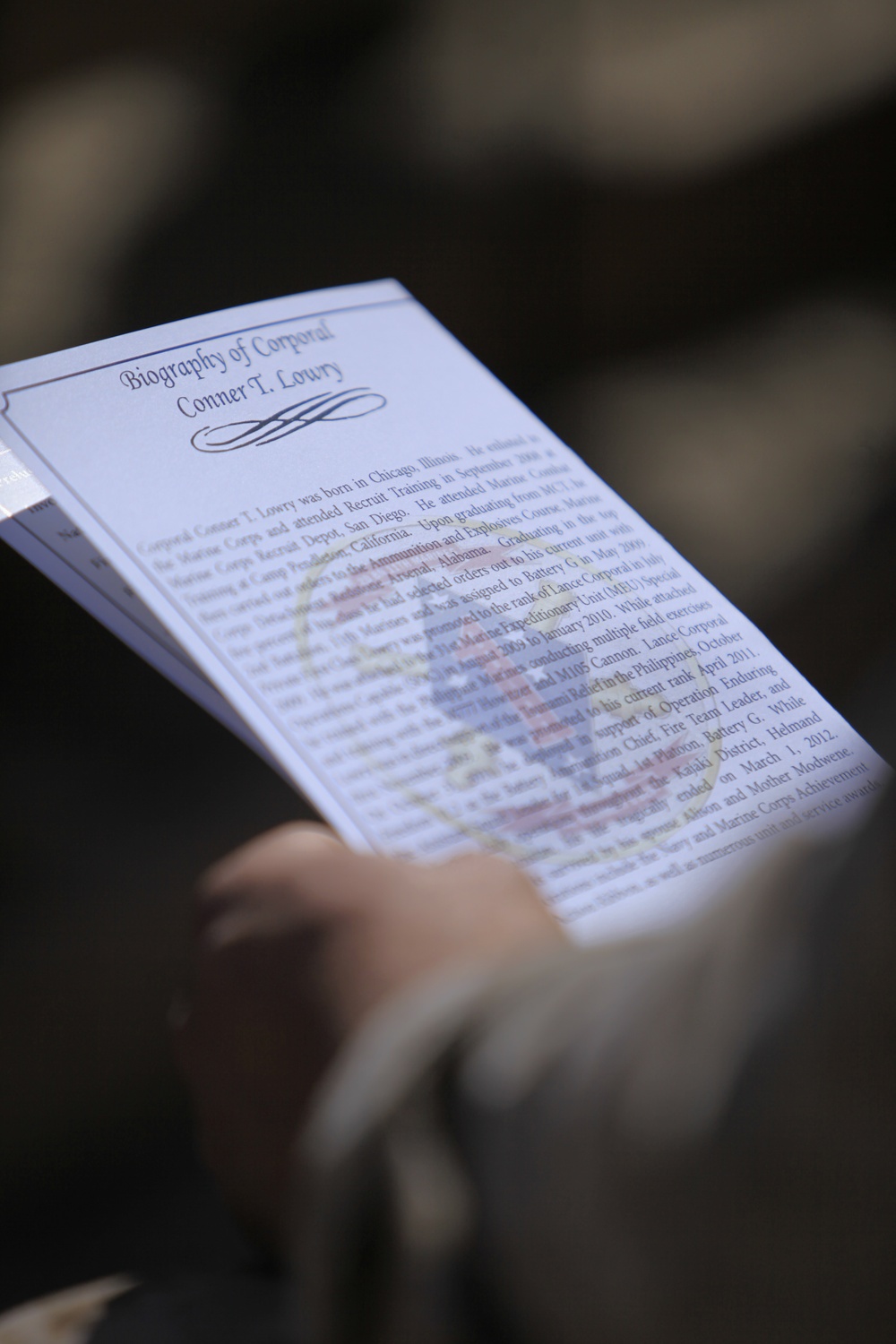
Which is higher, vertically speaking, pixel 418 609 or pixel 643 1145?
pixel 418 609

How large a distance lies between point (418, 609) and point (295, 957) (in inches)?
6.4

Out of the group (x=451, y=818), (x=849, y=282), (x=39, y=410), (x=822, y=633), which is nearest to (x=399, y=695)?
→ (x=451, y=818)

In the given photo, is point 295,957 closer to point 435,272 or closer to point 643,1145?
point 643,1145

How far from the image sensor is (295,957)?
34 centimetres

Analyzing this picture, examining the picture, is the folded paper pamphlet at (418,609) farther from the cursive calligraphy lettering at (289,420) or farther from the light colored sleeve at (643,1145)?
the light colored sleeve at (643,1145)

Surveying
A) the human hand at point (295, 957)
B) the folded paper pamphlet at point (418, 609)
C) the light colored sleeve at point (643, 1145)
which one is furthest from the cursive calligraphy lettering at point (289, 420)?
the light colored sleeve at point (643, 1145)

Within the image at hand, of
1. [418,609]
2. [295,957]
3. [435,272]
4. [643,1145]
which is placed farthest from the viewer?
[435,272]

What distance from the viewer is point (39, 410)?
0.48 m

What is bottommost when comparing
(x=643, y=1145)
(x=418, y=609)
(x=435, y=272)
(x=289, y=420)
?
(x=643, y=1145)

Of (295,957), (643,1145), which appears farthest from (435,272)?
(643,1145)

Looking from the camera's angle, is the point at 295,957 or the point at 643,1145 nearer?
the point at 643,1145

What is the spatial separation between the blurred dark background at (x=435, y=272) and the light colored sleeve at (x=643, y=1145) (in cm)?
48

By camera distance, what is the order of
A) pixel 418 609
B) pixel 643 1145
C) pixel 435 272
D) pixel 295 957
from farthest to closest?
1. pixel 435 272
2. pixel 418 609
3. pixel 295 957
4. pixel 643 1145

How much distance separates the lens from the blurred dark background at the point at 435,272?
0.74m
